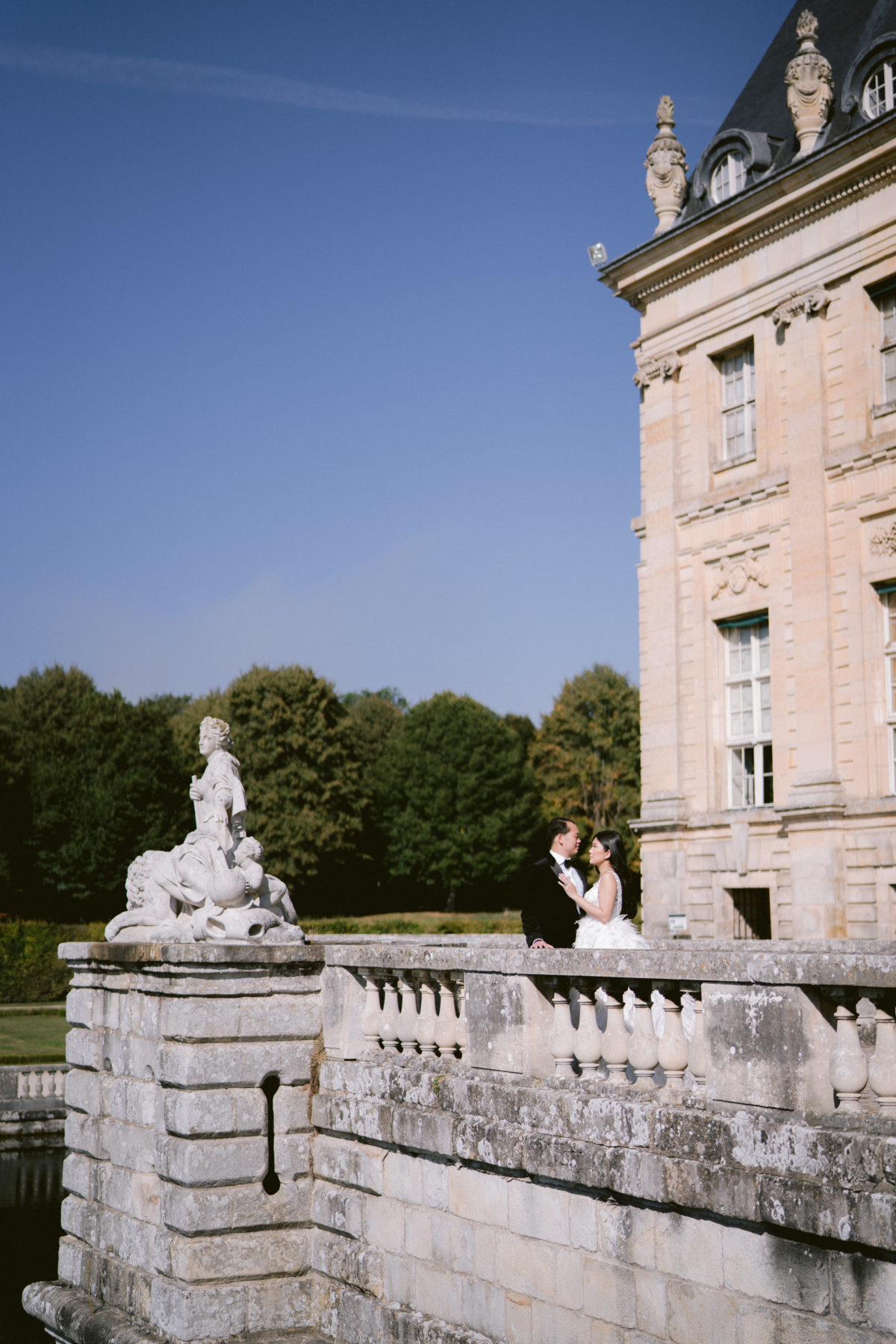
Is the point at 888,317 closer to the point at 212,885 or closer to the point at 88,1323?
the point at 212,885

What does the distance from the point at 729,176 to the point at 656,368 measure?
10.7 ft

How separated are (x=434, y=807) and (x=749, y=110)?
35.5 meters

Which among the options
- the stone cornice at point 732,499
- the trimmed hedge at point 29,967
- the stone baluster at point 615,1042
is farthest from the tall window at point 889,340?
the trimmed hedge at point 29,967

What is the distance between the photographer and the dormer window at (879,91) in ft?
66.7

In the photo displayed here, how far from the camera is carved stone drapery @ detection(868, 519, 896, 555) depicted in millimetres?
19672

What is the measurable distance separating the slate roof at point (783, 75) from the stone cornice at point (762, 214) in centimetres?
25

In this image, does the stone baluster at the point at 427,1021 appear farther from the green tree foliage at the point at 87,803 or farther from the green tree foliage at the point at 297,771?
the green tree foliage at the point at 297,771

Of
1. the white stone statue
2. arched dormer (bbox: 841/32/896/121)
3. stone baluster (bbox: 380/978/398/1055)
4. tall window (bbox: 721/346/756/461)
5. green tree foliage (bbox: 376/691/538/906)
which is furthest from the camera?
green tree foliage (bbox: 376/691/538/906)

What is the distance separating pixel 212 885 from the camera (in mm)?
8438

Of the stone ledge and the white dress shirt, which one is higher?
the white dress shirt

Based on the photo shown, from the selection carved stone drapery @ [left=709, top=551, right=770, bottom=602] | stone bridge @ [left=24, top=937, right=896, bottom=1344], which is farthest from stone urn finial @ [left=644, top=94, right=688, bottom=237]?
stone bridge @ [left=24, top=937, right=896, bottom=1344]

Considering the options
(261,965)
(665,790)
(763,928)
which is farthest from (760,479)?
(261,965)

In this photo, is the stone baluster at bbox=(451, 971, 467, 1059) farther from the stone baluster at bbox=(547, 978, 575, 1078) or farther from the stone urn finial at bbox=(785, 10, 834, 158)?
the stone urn finial at bbox=(785, 10, 834, 158)

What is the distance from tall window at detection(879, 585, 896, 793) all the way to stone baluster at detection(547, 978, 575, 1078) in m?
14.3
